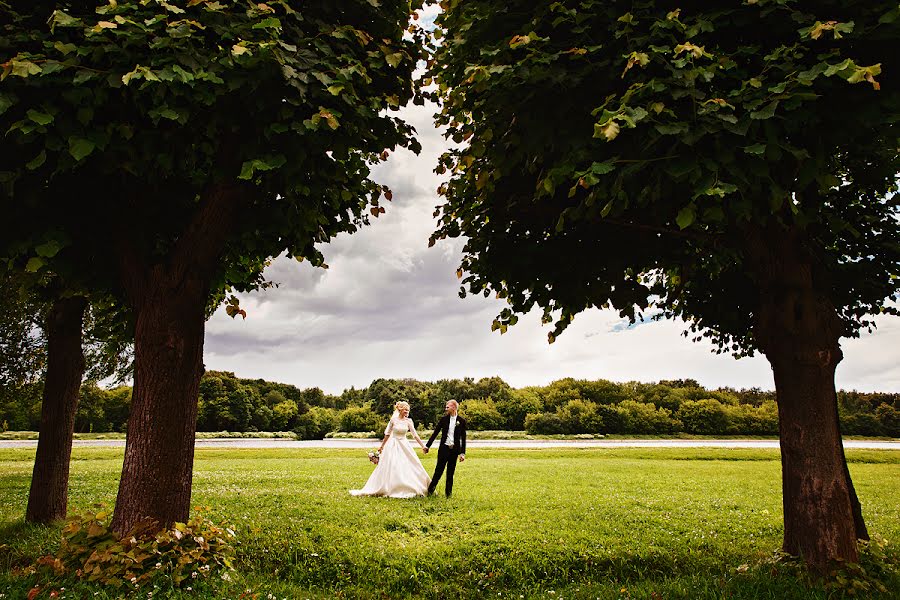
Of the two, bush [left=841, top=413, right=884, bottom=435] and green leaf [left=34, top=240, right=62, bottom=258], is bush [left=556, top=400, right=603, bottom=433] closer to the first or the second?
bush [left=841, top=413, right=884, bottom=435]

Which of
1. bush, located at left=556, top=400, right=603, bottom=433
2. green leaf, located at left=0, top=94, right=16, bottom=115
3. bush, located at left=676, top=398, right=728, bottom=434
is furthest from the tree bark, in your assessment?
bush, located at left=676, top=398, right=728, bottom=434

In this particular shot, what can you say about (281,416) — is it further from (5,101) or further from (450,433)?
(5,101)

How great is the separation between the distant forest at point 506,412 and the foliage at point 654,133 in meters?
45.7

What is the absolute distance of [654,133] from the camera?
466cm

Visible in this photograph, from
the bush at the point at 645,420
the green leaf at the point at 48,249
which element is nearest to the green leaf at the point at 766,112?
the green leaf at the point at 48,249

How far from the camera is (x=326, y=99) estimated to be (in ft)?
18.9

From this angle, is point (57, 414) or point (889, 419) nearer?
point (57, 414)

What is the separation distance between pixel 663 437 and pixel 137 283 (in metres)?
A: 56.3

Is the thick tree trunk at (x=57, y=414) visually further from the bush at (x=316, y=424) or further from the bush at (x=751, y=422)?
the bush at (x=751, y=422)

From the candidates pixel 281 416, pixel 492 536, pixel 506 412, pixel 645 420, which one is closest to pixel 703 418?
pixel 645 420

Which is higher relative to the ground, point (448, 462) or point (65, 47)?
point (65, 47)

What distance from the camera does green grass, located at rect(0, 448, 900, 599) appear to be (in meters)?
6.42

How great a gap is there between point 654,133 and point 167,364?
5948 mm

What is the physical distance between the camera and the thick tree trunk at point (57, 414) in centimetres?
880
